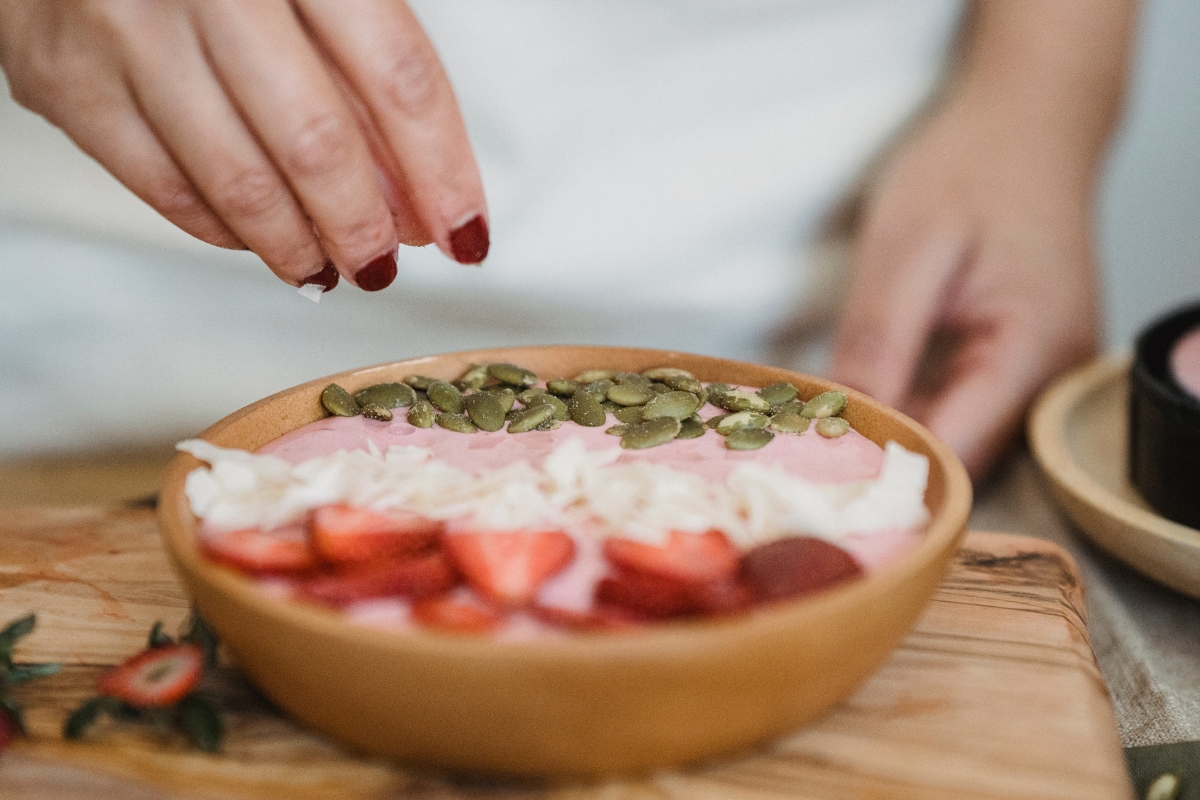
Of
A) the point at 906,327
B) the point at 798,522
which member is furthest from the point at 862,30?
the point at 798,522

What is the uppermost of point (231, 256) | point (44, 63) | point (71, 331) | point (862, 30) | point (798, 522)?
point (44, 63)

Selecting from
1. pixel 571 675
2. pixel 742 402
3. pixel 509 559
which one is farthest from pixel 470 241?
pixel 571 675

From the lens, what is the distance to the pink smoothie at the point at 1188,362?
1107 mm

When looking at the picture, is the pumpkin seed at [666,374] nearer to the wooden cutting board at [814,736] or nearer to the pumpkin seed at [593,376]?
the pumpkin seed at [593,376]

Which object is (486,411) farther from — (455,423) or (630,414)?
(630,414)

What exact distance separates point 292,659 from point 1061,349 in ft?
4.30

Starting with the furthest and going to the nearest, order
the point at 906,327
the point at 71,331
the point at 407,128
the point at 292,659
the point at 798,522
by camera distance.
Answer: the point at 71,331, the point at 906,327, the point at 407,128, the point at 798,522, the point at 292,659

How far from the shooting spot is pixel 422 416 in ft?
2.93

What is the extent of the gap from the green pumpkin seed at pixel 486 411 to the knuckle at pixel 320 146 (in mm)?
246

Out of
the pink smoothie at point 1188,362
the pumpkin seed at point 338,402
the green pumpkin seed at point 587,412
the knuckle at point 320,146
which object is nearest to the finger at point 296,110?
the knuckle at point 320,146

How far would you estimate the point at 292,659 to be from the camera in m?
0.56

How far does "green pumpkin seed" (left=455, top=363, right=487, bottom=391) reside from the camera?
38.6 inches

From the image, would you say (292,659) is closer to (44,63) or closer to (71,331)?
(44,63)

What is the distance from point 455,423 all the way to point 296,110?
0.30m
